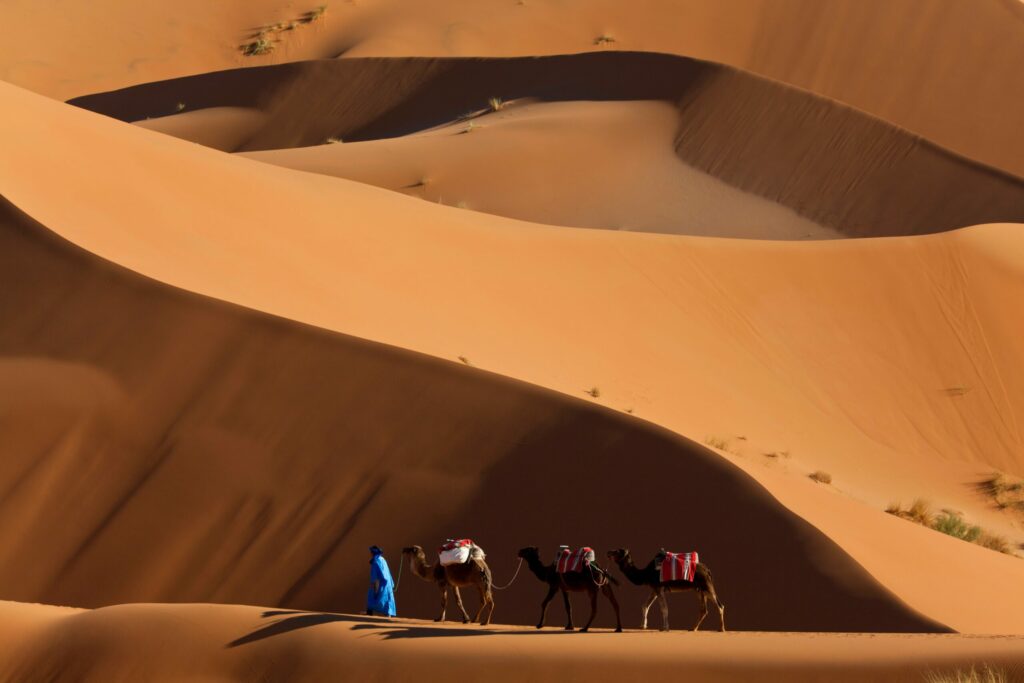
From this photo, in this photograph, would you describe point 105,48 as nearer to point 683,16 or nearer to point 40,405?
→ point 683,16

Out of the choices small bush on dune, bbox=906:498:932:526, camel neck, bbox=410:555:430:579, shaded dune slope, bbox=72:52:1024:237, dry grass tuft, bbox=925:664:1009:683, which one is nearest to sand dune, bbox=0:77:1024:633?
small bush on dune, bbox=906:498:932:526

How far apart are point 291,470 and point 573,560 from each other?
587 cm

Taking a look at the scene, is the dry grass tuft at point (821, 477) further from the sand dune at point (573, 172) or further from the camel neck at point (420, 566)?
the sand dune at point (573, 172)

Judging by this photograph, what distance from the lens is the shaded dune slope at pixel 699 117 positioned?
3706 centimetres

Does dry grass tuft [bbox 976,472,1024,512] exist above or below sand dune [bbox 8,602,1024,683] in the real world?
above

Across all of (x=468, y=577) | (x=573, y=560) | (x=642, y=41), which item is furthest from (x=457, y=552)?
(x=642, y=41)

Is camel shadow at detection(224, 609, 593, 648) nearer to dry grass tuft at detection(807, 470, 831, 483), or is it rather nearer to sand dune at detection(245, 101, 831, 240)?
dry grass tuft at detection(807, 470, 831, 483)

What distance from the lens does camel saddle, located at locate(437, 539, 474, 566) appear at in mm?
12648

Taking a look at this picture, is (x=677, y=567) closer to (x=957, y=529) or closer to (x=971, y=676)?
(x=971, y=676)

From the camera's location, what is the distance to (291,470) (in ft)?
56.6

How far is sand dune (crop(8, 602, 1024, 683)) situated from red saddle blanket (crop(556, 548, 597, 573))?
54 cm

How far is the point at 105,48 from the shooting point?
182 ft

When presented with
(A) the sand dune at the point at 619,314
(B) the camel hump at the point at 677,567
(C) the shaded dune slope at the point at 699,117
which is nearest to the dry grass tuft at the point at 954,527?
(A) the sand dune at the point at 619,314

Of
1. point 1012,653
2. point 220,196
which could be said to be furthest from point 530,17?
point 1012,653
